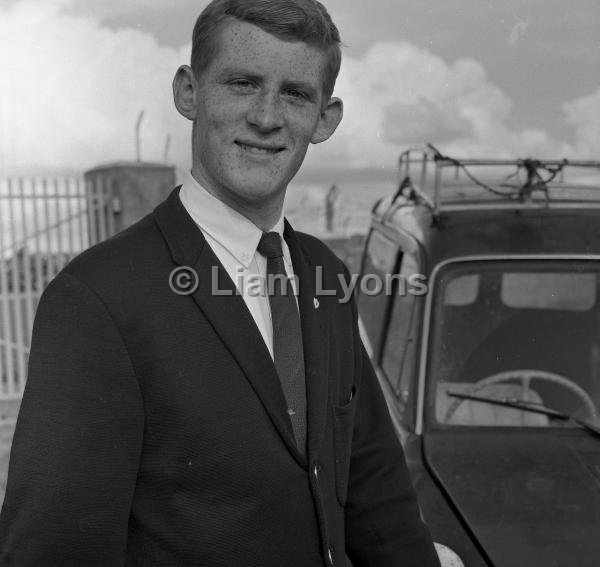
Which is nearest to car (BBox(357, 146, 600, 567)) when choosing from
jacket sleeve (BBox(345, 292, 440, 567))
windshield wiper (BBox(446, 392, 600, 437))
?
windshield wiper (BBox(446, 392, 600, 437))

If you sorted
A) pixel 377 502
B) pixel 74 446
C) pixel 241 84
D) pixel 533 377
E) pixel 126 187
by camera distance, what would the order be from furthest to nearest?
pixel 126 187, pixel 533 377, pixel 377 502, pixel 241 84, pixel 74 446

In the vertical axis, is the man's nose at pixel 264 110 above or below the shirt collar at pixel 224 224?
above

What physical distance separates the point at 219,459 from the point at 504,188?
2823 mm

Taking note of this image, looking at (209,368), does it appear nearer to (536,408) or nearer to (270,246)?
(270,246)

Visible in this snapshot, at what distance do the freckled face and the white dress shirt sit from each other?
3cm

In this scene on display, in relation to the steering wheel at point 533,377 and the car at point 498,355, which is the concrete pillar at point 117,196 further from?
the steering wheel at point 533,377

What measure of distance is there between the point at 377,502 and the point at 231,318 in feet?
2.26

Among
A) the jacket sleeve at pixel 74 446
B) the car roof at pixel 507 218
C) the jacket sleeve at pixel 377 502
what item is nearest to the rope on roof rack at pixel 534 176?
the car roof at pixel 507 218

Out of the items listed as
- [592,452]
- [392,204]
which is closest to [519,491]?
[592,452]

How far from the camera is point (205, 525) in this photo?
1312 millimetres

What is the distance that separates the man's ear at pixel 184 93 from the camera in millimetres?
1495

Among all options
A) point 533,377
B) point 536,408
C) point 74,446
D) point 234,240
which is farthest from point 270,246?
point 533,377

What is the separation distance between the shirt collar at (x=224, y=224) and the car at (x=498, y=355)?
110 centimetres

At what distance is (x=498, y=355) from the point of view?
3.21m
